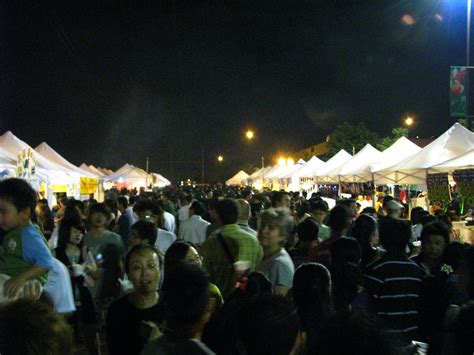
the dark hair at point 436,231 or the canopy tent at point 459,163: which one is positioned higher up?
the canopy tent at point 459,163

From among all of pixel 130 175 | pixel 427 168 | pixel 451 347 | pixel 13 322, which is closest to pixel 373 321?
pixel 13 322

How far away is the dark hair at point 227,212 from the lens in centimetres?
531

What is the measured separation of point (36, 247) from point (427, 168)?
1145 centimetres

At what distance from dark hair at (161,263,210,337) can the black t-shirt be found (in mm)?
918

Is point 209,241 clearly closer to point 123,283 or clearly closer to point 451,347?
point 123,283

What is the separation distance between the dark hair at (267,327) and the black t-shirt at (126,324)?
3.95ft

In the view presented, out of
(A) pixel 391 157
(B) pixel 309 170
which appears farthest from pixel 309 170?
(A) pixel 391 157

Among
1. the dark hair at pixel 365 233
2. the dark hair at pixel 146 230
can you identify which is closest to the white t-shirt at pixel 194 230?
the dark hair at pixel 146 230

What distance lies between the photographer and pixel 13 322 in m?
1.57

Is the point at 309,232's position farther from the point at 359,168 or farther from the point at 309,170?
the point at 309,170

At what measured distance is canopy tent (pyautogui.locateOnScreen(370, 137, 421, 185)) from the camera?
56.5 feet

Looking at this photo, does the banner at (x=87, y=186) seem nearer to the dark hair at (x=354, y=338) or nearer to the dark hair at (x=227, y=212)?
the dark hair at (x=227, y=212)

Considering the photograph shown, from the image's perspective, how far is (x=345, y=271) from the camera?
13.4 ft

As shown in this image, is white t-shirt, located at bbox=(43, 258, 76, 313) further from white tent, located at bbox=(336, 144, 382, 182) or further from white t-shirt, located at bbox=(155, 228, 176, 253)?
white tent, located at bbox=(336, 144, 382, 182)
